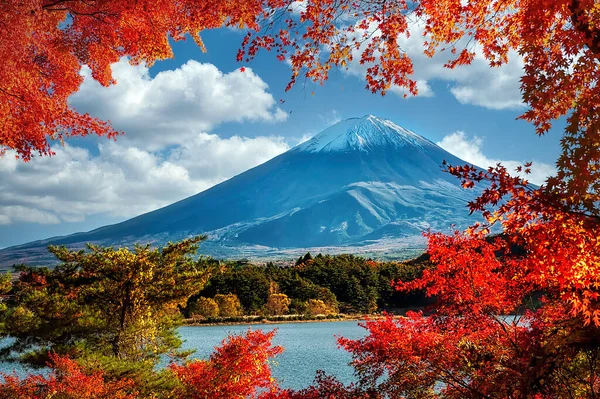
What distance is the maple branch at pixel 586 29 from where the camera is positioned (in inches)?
142

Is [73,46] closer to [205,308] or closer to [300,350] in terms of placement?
[300,350]

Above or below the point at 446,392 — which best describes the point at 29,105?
above

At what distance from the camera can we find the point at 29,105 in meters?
6.08

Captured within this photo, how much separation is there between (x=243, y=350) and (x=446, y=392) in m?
3.59

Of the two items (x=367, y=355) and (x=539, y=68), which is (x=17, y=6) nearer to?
(x=539, y=68)

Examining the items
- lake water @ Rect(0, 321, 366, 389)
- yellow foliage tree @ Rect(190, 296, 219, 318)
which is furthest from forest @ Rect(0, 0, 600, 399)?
yellow foliage tree @ Rect(190, 296, 219, 318)

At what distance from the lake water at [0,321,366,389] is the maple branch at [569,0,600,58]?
8581mm

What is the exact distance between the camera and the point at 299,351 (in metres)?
27.1

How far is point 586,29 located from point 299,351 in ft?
82.5

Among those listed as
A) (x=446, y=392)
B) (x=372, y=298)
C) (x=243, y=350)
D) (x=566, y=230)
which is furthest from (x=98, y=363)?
(x=372, y=298)

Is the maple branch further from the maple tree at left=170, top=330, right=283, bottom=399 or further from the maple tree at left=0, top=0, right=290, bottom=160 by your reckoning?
the maple tree at left=170, top=330, right=283, bottom=399

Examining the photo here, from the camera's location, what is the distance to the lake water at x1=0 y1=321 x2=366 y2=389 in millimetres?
19750

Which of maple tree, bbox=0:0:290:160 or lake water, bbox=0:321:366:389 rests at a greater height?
maple tree, bbox=0:0:290:160

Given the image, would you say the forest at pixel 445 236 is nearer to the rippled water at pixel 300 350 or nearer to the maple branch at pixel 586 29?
the maple branch at pixel 586 29
